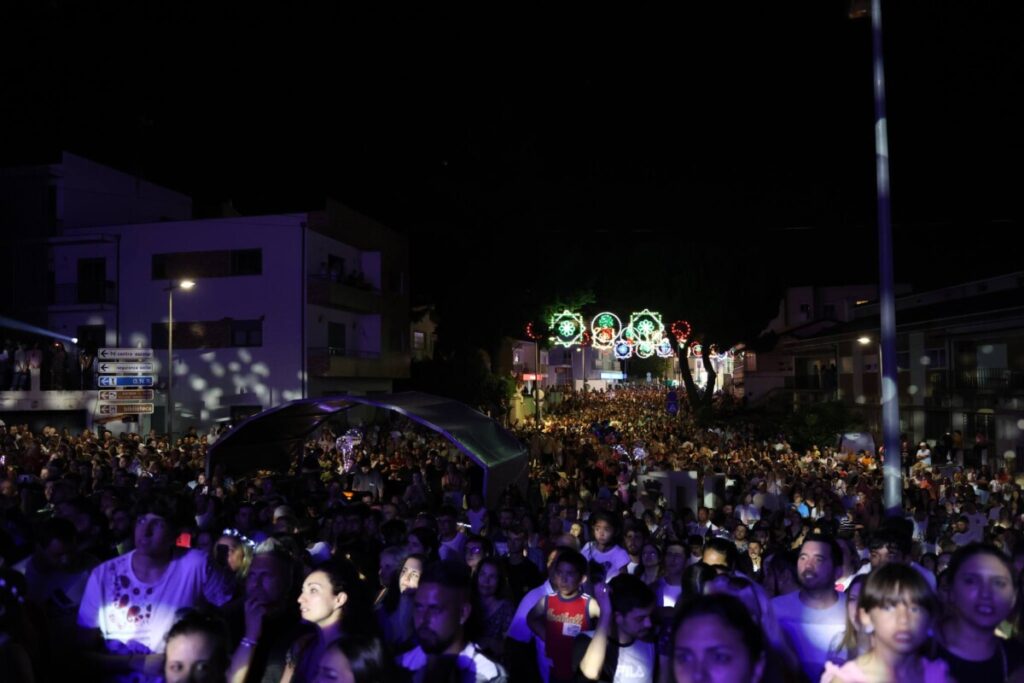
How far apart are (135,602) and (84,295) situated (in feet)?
101

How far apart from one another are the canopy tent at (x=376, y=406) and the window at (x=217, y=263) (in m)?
13.9

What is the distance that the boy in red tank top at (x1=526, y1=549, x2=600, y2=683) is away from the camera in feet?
16.1

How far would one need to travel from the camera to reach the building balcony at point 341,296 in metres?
30.5

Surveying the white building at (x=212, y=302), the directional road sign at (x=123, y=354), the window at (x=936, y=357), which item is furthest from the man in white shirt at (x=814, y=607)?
the window at (x=936, y=357)

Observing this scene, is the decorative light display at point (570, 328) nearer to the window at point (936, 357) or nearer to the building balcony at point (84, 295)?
the window at point (936, 357)

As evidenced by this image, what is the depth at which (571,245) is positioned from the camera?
134 feet

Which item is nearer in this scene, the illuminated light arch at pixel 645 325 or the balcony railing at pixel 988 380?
the balcony railing at pixel 988 380

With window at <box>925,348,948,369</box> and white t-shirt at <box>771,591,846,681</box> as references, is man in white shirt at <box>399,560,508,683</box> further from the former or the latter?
window at <box>925,348,948,369</box>

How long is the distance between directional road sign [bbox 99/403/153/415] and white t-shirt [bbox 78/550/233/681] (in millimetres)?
13775

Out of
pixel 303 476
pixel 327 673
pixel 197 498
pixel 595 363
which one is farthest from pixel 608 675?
pixel 595 363

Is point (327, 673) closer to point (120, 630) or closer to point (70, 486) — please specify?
point (120, 630)

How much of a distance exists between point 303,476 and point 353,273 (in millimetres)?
19100

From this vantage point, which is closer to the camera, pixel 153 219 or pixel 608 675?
pixel 608 675

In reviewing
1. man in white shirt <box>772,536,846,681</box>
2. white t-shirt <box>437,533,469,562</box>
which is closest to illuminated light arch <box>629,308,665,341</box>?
white t-shirt <box>437,533,469,562</box>
